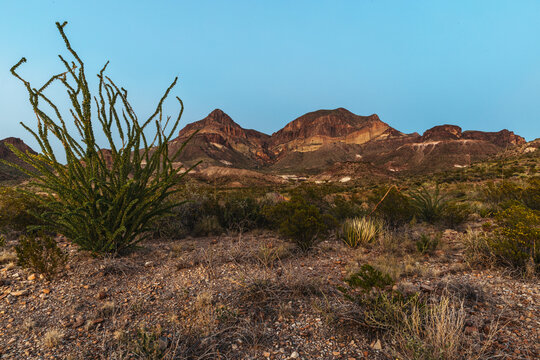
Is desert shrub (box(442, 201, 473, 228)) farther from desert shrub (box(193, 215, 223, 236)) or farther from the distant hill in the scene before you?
the distant hill

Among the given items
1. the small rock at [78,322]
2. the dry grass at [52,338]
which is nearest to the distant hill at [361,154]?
the small rock at [78,322]

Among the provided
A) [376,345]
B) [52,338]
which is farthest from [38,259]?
[376,345]

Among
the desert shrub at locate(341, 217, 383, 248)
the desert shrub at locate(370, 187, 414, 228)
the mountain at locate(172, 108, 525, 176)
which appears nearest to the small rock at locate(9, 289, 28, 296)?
the desert shrub at locate(341, 217, 383, 248)

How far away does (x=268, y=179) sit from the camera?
77.4 metres

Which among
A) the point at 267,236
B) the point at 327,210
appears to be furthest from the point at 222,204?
the point at 327,210

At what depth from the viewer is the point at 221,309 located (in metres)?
2.95

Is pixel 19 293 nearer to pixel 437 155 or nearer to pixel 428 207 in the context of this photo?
pixel 428 207

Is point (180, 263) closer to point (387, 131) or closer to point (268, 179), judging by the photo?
point (268, 179)

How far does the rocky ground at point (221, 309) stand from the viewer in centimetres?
238

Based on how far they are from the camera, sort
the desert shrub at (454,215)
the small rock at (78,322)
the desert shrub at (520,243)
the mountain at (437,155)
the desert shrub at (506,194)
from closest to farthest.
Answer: the small rock at (78,322) < the desert shrub at (520,243) < the desert shrub at (454,215) < the desert shrub at (506,194) < the mountain at (437,155)

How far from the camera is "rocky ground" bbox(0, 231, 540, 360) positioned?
7.81ft

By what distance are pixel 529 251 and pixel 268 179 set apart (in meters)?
73.7

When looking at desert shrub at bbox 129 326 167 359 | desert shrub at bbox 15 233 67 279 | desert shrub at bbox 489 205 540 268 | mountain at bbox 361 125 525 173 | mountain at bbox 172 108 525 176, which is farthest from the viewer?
mountain at bbox 172 108 525 176

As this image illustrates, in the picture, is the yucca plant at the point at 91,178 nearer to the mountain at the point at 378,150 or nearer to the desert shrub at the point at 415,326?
the desert shrub at the point at 415,326
